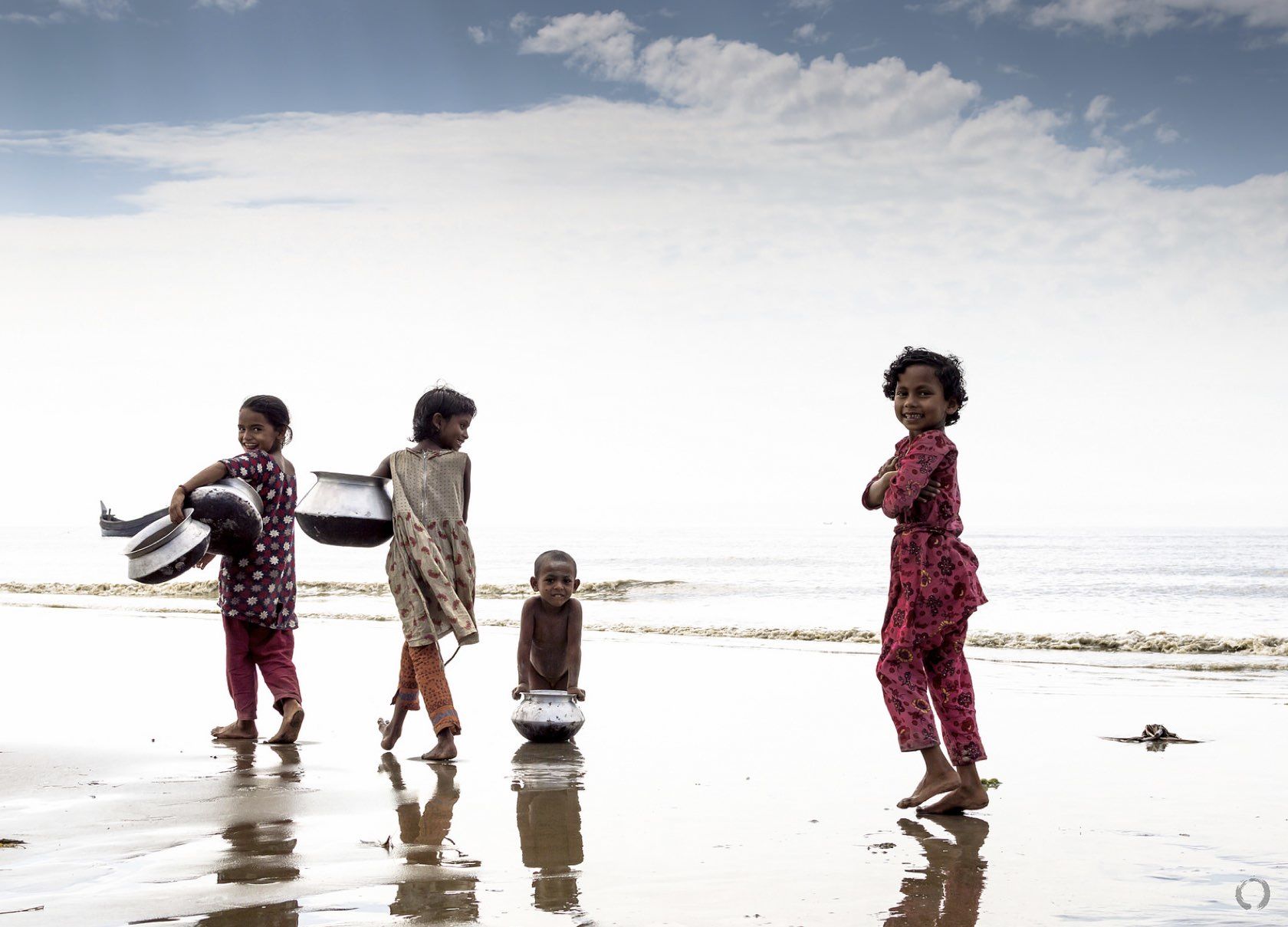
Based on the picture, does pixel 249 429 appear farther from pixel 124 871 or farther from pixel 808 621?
pixel 808 621

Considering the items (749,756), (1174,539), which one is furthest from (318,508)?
(1174,539)

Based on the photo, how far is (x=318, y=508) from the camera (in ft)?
17.8

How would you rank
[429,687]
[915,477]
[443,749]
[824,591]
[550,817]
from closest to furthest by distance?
[550,817]
[915,477]
[443,749]
[429,687]
[824,591]

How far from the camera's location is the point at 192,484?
214 inches

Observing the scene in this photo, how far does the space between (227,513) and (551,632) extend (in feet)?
5.72

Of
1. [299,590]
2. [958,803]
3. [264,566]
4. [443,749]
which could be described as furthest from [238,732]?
[299,590]

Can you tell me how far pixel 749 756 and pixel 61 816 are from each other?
9.25 ft

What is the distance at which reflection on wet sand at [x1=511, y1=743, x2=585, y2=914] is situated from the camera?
3059mm

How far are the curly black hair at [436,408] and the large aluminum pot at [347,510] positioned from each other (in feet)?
1.14

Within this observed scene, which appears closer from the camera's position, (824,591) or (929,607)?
(929,607)

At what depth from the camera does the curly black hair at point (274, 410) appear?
5902 millimetres

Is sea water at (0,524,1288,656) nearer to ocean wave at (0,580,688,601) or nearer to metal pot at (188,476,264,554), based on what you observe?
ocean wave at (0,580,688,601)

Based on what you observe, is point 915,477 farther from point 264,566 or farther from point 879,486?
point 264,566

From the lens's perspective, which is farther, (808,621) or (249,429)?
(808,621)
